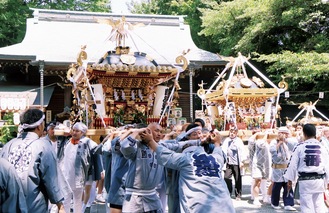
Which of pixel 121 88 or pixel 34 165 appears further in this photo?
pixel 121 88

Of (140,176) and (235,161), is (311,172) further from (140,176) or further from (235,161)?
(235,161)

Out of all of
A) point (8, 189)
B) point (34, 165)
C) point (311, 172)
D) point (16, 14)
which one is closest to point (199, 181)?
point (34, 165)

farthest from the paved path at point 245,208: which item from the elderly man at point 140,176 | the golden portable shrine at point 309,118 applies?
the golden portable shrine at point 309,118

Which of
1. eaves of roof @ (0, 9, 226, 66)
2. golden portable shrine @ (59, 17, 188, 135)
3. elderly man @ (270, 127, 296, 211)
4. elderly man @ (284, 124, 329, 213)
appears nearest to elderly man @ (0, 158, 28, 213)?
elderly man @ (284, 124, 329, 213)

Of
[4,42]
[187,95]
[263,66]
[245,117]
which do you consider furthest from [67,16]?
[245,117]

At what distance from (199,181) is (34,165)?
1.45 m

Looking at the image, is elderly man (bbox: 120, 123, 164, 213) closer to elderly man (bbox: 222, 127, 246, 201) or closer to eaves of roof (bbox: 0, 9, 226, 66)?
elderly man (bbox: 222, 127, 246, 201)

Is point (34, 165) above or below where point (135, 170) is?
above

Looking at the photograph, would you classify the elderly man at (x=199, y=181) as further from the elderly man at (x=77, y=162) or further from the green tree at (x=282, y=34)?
the green tree at (x=282, y=34)

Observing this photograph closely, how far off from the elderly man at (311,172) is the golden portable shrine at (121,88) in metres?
3.78

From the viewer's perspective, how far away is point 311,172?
5625 mm

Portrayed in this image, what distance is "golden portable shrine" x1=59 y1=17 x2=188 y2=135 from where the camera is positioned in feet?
28.5

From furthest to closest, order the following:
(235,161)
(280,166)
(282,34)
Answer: (282,34)
(235,161)
(280,166)

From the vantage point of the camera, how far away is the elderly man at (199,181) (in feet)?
12.2
